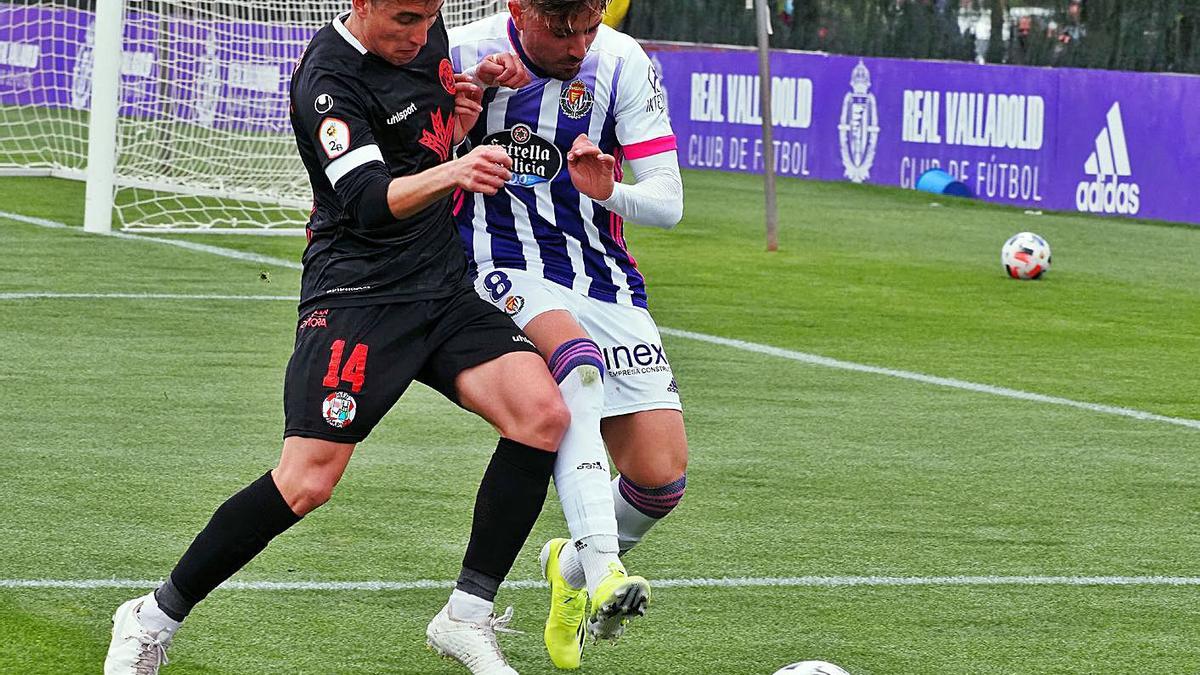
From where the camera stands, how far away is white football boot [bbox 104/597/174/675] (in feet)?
12.9

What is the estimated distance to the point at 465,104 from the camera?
425 centimetres

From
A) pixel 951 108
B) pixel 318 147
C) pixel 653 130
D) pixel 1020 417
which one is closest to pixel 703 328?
pixel 1020 417

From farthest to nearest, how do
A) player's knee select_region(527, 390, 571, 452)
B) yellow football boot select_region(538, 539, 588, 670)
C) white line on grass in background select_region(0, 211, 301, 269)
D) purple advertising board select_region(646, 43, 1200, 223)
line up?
purple advertising board select_region(646, 43, 1200, 223), white line on grass in background select_region(0, 211, 301, 269), yellow football boot select_region(538, 539, 588, 670), player's knee select_region(527, 390, 571, 452)

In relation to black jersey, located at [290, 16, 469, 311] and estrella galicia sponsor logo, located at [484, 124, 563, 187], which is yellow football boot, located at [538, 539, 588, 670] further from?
estrella galicia sponsor logo, located at [484, 124, 563, 187]

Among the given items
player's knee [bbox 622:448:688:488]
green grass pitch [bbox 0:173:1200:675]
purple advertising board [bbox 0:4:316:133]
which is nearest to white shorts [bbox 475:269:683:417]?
player's knee [bbox 622:448:688:488]

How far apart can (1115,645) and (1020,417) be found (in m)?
3.33

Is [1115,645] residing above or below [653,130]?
below

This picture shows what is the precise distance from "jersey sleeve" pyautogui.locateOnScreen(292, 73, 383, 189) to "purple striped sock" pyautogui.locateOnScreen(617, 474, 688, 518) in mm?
1093

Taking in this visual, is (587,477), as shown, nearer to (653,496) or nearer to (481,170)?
(653,496)

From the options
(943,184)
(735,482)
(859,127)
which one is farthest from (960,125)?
(735,482)

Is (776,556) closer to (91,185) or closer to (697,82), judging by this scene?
(91,185)

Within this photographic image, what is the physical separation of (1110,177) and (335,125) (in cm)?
1464

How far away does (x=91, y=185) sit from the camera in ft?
43.1

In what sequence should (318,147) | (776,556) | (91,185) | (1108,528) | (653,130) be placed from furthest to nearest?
(91,185), (1108,528), (776,556), (653,130), (318,147)
